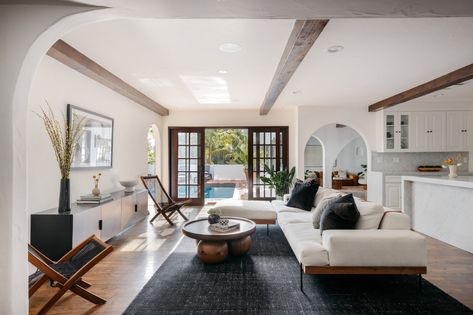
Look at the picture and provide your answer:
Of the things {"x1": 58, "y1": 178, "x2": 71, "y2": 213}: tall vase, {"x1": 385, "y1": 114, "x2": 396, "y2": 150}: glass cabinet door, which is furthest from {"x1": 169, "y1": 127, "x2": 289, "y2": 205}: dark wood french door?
{"x1": 58, "y1": 178, "x2": 71, "y2": 213}: tall vase

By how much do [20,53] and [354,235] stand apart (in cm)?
274

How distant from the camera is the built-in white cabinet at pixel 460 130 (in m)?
6.02

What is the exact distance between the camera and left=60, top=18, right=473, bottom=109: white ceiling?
2.58 m

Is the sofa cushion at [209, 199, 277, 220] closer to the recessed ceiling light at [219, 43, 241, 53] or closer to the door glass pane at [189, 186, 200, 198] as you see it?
the recessed ceiling light at [219, 43, 241, 53]

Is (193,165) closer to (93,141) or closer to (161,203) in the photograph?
(161,203)

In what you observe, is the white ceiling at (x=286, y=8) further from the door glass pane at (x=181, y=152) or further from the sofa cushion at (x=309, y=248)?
the door glass pane at (x=181, y=152)

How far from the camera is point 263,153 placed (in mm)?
7047

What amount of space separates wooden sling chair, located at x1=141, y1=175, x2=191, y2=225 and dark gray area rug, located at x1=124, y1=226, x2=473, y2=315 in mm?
1843

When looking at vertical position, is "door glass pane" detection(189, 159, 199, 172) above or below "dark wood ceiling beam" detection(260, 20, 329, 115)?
below

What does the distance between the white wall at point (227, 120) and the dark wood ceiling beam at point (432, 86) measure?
77.1 inches

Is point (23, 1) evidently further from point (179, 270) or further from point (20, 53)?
point (179, 270)

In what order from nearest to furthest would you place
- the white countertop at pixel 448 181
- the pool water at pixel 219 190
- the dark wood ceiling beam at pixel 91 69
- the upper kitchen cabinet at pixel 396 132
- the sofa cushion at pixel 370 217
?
the sofa cushion at pixel 370 217 < the dark wood ceiling beam at pixel 91 69 < the white countertop at pixel 448 181 < the upper kitchen cabinet at pixel 396 132 < the pool water at pixel 219 190

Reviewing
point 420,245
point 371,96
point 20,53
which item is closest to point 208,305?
point 420,245

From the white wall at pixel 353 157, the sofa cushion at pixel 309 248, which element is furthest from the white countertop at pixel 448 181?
the white wall at pixel 353 157
